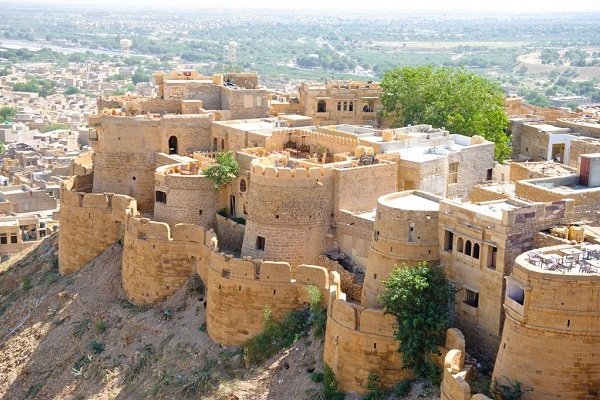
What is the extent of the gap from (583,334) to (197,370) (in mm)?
12894

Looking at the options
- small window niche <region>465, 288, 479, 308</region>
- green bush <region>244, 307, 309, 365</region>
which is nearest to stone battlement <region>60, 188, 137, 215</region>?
green bush <region>244, 307, 309, 365</region>

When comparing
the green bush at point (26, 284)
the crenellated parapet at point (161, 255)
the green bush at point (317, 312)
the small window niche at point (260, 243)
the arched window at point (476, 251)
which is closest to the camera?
the arched window at point (476, 251)

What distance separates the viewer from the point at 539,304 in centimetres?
2097

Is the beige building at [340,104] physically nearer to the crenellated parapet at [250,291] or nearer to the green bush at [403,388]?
the crenellated parapet at [250,291]

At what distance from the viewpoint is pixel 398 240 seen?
2628 cm

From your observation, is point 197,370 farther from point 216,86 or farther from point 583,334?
point 216,86

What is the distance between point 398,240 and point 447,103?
18013mm

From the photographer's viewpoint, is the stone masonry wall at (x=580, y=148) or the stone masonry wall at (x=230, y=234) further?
the stone masonry wall at (x=580, y=148)

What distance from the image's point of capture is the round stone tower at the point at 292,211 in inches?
1220

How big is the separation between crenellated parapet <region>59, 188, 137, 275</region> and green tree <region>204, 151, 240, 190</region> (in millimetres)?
3644

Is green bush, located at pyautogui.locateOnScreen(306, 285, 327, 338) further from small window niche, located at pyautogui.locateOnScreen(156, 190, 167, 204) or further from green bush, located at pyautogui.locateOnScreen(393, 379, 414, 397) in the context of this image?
small window niche, located at pyautogui.locateOnScreen(156, 190, 167, 204)

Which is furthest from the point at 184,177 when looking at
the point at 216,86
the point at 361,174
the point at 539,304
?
the point at 539,304

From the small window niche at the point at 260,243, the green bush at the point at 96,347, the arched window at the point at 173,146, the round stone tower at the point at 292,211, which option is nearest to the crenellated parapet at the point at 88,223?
the arched window at the point at 173,146

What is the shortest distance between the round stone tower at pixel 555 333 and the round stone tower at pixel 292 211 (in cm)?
1057
